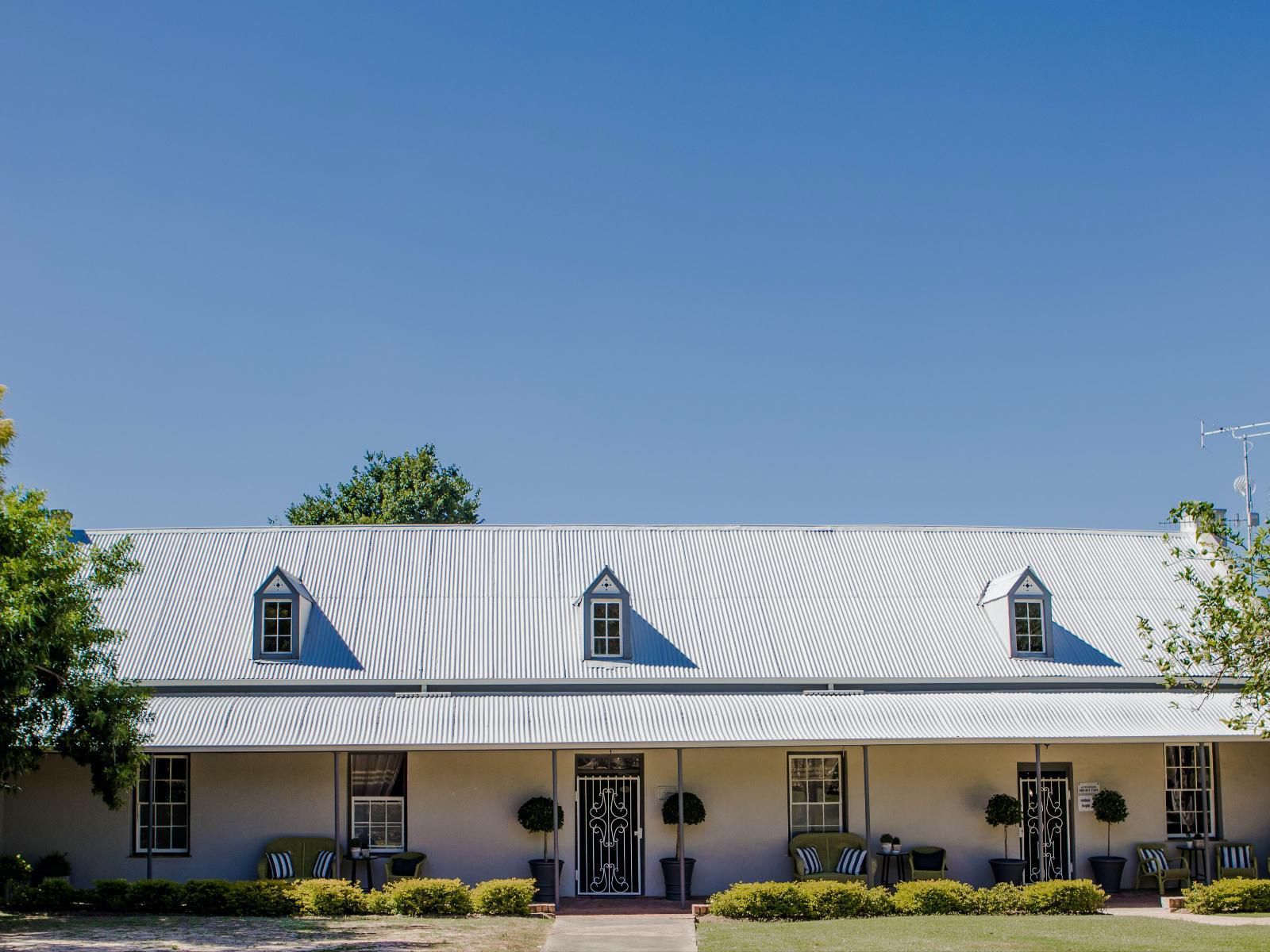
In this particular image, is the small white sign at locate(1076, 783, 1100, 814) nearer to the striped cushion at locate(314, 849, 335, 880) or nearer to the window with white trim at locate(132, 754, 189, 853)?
the striped cushion at locate(314, 849, 335, 880)

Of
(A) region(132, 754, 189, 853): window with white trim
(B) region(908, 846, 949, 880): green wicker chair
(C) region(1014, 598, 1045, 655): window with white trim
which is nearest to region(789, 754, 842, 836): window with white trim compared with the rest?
(B) region(908, 846, 949, 880): green wicker chair

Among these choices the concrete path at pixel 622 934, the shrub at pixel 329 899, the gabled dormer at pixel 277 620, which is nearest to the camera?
the concrete path at pixel 622 934

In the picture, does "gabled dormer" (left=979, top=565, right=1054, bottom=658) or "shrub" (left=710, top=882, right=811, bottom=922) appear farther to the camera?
"gabled dormer" (left=979, top=565, right=1054, bottom=658)

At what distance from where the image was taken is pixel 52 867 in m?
21.8

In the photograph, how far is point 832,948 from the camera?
16047 millimetres

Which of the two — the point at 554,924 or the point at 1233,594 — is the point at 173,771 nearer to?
the point at 554,924

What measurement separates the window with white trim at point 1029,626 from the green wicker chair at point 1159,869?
3.84 metres

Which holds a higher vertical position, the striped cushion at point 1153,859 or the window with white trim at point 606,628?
the window with white trim at point 606,628

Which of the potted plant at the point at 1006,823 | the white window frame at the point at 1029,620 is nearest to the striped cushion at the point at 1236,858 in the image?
the potted plant at the point at 1006,823

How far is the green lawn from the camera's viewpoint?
16078 millimetres

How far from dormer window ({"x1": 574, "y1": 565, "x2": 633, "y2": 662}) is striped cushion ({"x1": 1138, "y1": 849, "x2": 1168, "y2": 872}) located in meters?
9.60

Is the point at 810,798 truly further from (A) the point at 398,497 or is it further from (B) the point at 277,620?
(A) the point at 398,497

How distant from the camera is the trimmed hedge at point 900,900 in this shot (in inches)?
775

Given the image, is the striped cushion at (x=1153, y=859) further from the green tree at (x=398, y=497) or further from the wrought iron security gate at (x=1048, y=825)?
the green tree at (x=398, y=497)
